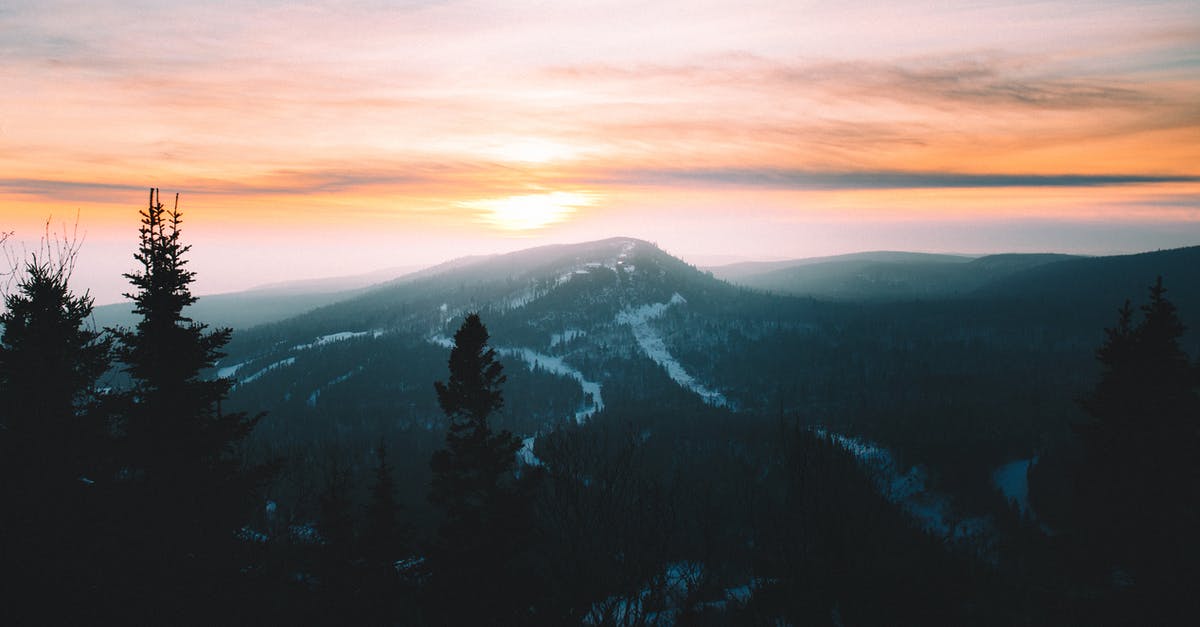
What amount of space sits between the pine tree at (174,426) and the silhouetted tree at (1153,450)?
136 ft

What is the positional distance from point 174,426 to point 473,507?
36.2 feet

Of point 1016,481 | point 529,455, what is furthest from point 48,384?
point 1016,481

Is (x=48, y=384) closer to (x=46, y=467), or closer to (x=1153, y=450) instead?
(x=46, y=467)

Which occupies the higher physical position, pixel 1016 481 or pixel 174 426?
pixel 174 426

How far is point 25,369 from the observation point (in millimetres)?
20500

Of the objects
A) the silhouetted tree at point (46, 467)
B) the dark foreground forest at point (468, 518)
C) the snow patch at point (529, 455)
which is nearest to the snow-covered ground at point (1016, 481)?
the dark foreground forest at point (468, 518)

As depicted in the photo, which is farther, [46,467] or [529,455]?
[529,455]

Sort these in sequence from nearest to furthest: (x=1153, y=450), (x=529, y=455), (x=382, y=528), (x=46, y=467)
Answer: (x=46, y=467)
(x=1153, y=450)
(x=382, y=528)
(x=529, y=455)

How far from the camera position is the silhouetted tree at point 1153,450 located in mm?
28547

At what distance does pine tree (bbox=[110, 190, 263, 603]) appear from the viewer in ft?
61.1

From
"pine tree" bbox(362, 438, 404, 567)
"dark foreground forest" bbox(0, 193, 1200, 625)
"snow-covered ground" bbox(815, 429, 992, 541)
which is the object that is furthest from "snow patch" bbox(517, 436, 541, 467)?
"pine tree" bbox(362, 438, 404, 567)

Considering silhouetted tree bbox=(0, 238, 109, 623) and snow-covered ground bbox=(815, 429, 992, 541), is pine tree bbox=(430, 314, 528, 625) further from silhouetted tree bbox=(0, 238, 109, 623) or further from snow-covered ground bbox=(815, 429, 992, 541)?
snow-covered ground bbox=(815, 429, 992, 541)

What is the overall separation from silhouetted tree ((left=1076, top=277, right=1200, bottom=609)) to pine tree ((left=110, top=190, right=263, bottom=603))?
136 ft

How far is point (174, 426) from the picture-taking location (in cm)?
1978
